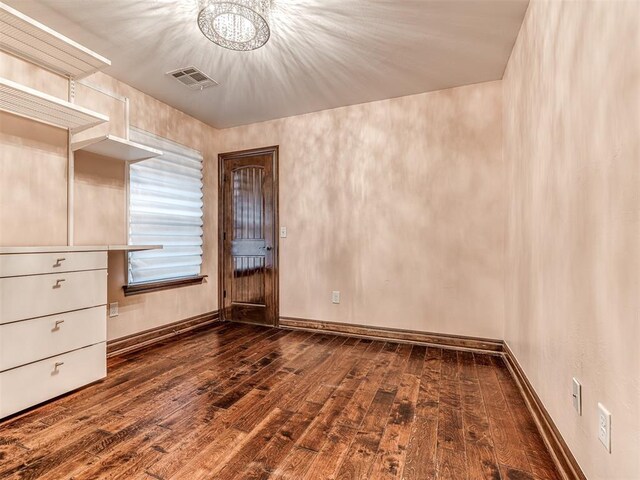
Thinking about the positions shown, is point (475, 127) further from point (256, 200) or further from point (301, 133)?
point (256, 200)

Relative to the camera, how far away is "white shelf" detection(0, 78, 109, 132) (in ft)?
6.13

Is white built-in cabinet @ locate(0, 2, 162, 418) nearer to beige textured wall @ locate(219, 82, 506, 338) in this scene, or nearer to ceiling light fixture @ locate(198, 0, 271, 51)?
ceiling light fixture @ locate(198, 0, 271, 51)

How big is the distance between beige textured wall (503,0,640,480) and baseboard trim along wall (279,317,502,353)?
0.99 m

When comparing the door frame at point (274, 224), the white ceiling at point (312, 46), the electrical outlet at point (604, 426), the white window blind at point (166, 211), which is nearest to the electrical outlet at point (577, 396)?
the electrical outlet at point (604, 426)

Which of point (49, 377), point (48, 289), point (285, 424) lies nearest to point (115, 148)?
point (48, 289)

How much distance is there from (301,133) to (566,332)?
3.20 metres

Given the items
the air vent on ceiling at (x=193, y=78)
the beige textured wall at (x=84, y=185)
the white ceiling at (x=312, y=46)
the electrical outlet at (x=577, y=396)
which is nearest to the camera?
the electrical outlet at (x=577, y=396)

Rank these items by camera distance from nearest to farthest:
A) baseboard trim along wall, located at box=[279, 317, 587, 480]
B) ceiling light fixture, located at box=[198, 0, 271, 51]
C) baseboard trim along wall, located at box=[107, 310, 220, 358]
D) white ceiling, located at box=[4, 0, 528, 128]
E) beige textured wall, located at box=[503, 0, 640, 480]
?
beige textured wall, located at box=[503, 0, 640, 480] → baseboard trim along wall, located at box=[279, 317, 587, 480] → ceiling light fixture, located at box=[198, 0, 271, 51] → white ceiling, located at box=[4, 0, 528, 128] → baseboard trim along wall, located at box=[107, 310, 220, 358]

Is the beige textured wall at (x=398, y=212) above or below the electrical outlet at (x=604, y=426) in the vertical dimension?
above

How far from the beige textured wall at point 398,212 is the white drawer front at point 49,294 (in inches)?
77.4

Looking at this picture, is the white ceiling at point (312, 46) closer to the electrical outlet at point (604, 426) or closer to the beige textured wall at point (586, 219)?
the beige textured wall at point (586, 219)

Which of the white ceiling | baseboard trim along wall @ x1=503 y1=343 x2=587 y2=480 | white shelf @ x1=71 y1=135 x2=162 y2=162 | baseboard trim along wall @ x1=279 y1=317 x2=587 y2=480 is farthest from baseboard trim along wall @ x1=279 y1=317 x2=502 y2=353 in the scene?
the white ceiling

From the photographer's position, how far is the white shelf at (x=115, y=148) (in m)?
2.41

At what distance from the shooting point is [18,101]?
2.01 m
